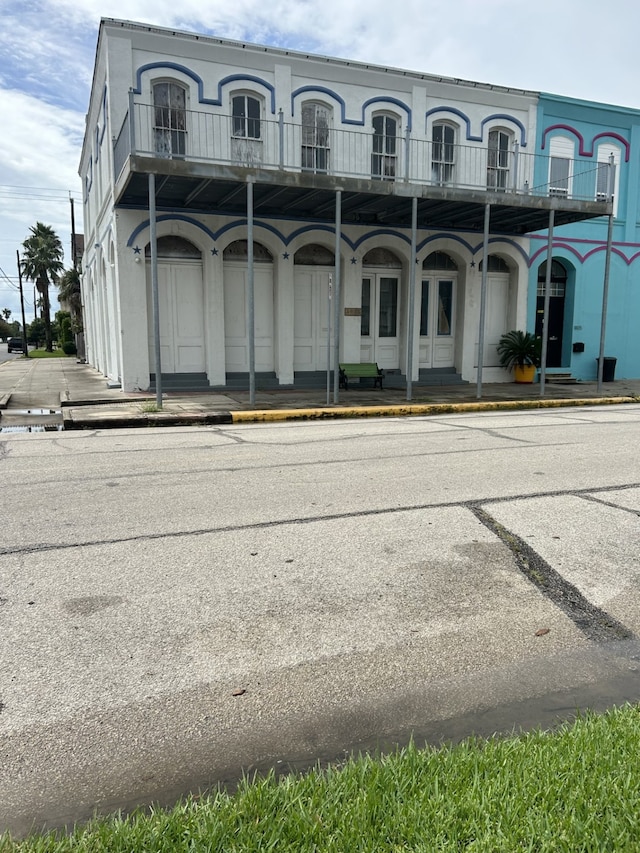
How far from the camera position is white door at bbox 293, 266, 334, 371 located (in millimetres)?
17250

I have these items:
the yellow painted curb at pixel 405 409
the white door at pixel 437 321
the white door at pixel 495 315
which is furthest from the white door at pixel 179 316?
the white door at pixel 495 315

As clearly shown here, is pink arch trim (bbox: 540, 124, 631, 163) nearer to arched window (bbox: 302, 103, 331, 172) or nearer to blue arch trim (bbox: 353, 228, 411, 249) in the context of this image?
blue arch trim (bbox: 353, 228, 411, 249)

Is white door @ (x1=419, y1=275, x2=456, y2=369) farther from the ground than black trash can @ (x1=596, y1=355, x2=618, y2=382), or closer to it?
farther from the ground

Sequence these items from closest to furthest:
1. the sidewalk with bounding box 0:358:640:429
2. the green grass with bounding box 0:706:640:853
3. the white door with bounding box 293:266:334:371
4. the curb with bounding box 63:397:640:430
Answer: the green grass with bounding box 0:706:640:853 → the curb with bounding box 63:397:640:430 → the sidewalk with bounding box 0:358:640:429 → the white door with bounding box 293:266:334:371

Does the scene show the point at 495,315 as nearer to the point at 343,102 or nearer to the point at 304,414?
the point at 343,102

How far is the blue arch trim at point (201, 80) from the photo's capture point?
14859 millimetres

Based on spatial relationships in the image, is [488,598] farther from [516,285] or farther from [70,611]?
[516,285]

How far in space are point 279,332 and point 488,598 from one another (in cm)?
1349

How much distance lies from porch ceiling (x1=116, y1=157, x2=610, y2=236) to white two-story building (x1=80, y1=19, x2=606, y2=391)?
0.05 metres

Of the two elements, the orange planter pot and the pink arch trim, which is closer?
the pink arch trim

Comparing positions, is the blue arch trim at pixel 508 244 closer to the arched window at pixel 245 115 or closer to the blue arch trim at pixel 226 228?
the blue arch trim at pixel 226 228

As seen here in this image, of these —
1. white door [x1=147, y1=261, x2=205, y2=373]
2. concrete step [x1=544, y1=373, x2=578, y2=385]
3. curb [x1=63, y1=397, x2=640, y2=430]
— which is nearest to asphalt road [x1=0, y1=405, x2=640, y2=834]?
curb [x1=63, y1=397, x2=640, y2=430]

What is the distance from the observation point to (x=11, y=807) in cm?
227

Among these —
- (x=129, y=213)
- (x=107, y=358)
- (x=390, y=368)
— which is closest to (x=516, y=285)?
(x=390, y=368)
